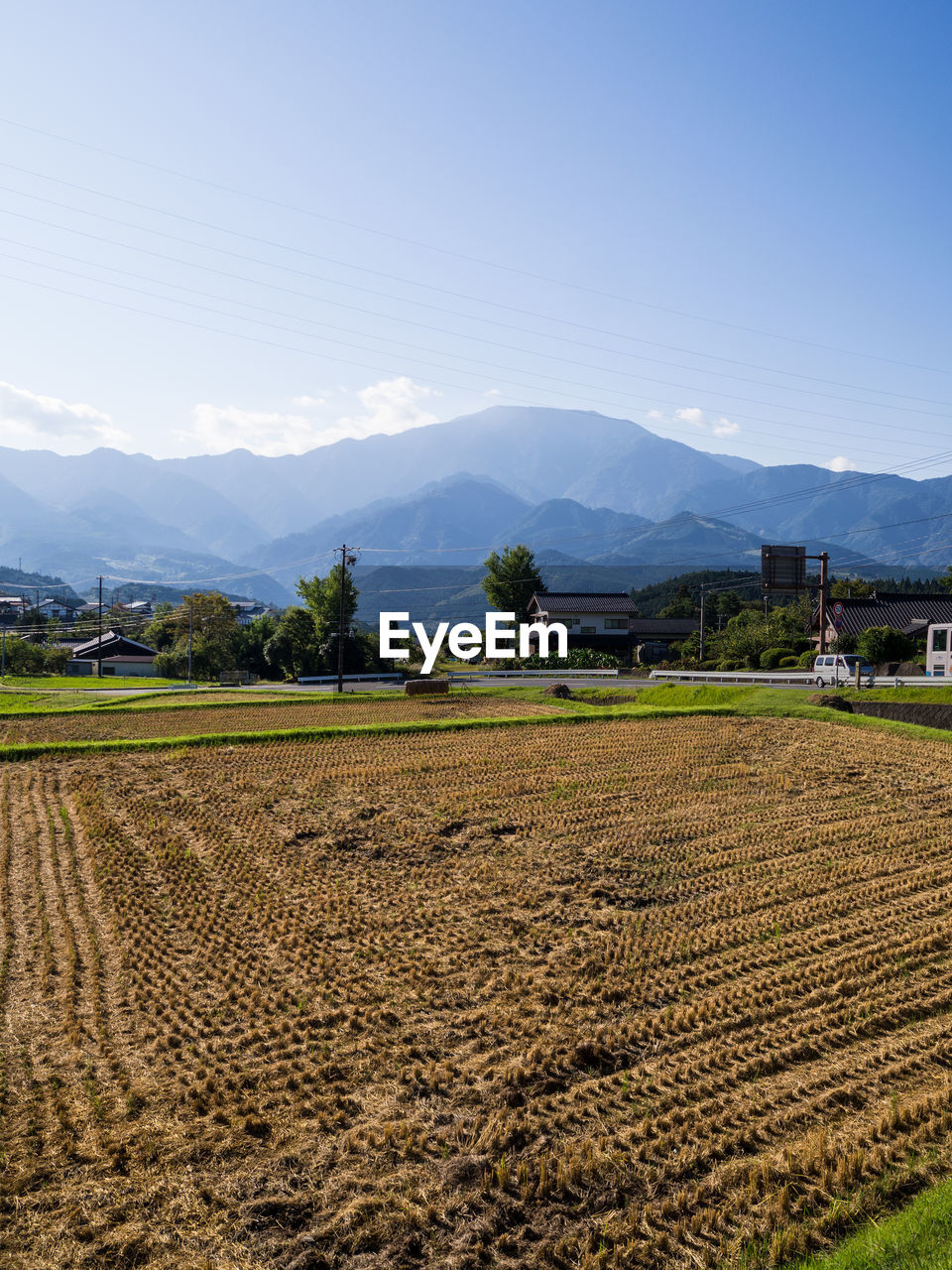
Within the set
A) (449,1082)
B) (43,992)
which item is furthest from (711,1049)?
(43,992)

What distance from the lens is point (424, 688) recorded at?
1770 inches

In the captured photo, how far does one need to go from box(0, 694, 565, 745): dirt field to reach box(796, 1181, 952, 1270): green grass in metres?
27.2

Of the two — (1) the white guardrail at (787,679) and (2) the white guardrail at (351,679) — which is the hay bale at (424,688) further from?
(1) the white guardrail at (787,679)

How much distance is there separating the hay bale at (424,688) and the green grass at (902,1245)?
128 ft

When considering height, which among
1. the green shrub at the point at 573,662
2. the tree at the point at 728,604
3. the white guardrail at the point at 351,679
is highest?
the tree at the point at 728,604

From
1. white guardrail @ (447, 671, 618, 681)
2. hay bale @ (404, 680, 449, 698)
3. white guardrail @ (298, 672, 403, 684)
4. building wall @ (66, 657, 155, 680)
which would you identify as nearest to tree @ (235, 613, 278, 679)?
white guardrail @ (298, 672, 403, 684)

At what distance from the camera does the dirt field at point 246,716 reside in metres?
31.2

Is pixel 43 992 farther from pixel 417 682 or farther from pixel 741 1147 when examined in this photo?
pixel 417 682

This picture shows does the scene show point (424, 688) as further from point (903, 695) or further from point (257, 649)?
point (257, 649)

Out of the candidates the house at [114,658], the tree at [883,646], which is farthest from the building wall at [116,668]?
the tree at [883,646]

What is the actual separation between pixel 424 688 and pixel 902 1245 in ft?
130

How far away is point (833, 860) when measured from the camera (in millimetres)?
14742

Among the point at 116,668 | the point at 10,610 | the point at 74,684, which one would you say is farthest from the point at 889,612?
the point at 10,610

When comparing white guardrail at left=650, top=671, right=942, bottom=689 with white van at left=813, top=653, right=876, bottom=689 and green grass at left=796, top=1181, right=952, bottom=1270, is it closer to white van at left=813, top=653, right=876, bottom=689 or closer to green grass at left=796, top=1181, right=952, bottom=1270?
white van at left=813, top=653, right=876, bottom=689
